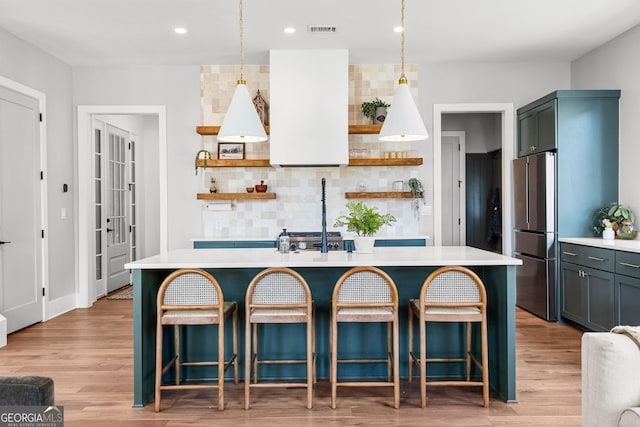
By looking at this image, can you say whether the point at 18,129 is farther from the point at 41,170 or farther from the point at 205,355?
the point at 205,355

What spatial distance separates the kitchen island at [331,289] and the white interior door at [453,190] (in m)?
3.91

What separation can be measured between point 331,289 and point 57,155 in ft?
12.6

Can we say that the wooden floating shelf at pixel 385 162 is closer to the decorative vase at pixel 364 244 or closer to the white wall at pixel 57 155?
the decorative vase at pixel 364 244

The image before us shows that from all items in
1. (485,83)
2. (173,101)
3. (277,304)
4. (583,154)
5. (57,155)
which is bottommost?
(277,304)

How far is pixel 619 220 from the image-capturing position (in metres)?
4.37

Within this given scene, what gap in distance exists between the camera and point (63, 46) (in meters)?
4.88

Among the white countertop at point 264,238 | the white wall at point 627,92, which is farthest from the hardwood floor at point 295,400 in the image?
the white wall at point 627,92

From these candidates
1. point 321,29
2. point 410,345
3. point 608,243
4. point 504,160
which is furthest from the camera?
point 504,160

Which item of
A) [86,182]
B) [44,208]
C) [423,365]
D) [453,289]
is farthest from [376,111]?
[44,208]

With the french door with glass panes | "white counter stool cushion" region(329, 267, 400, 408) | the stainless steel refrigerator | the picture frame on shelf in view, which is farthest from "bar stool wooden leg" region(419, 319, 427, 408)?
the french door with glass panes

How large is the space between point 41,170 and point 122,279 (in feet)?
8.04

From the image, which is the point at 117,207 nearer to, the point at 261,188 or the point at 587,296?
the point at 261,188

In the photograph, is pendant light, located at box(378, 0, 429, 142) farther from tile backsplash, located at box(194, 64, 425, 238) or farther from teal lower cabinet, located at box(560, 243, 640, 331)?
tile backsplash, located at box(194, 64, 425, 238)

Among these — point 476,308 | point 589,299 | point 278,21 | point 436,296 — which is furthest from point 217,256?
point 589,299
